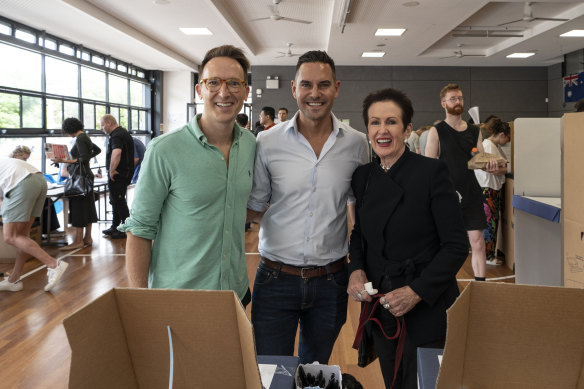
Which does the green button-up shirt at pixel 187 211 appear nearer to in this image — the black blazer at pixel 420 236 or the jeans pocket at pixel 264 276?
the jeans pocket at pixel 264 276

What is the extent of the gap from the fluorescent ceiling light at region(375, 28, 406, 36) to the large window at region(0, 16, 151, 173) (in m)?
6.57

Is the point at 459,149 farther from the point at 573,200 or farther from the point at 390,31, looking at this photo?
the point at 390,31

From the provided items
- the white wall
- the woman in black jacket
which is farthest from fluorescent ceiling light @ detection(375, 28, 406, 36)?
the woman in black jacket

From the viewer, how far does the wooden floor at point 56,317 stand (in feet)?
9.28

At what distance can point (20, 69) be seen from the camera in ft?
27.7

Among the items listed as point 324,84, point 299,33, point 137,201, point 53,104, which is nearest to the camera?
point 137,201

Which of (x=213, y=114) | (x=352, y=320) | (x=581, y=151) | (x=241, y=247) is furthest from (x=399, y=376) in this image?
(x=352, y=320)

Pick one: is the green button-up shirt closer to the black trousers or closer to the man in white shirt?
the man in white shirt

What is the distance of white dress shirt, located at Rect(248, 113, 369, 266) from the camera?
5.83 ft

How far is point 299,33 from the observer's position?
10.2 metres

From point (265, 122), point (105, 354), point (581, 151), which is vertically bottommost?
point (105, 354)

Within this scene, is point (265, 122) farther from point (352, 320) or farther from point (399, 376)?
point (399, 376)

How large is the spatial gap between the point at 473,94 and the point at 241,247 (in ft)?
46.6

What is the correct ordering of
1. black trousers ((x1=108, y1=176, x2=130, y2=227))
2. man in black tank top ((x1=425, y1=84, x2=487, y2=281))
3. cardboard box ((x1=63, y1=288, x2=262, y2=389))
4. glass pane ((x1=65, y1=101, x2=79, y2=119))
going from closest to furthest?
1. cardboard box ((x1=63, y1=288, x2=262, y2=389))
2. man in black tank top ((x1=425, y1=84, x2=487, y2=281))
3. black trousers ((x1=108, y1=176, x2=130, y2=227))
4. glass pane ((x1=65, y1=101, x2=79, y2=119))
